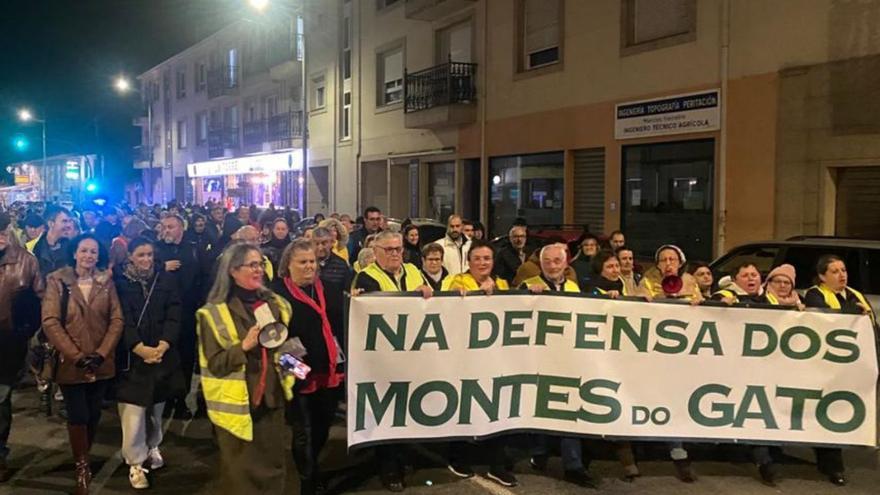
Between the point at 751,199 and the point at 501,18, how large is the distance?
28.9 ft

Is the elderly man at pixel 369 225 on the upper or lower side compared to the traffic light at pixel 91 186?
lower

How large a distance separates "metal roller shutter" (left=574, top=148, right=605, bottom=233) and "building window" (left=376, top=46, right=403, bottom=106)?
8.40 m

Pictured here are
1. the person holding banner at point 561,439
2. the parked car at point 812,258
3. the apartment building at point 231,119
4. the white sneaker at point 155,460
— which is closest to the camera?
the person holding banner at point 561,439

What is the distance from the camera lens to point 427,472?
569cm

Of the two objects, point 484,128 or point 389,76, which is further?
point 389,76

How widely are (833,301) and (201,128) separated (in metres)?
42.8

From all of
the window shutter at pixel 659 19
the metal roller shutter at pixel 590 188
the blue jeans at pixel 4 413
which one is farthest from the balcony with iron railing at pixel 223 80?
the blue jeans at pixel 4 413

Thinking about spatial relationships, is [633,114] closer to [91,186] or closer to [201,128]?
[91,186]

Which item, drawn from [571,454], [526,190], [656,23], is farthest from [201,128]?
[571,454]

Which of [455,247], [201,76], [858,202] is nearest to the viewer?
[455,247]

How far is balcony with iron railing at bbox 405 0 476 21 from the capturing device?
2081 cm

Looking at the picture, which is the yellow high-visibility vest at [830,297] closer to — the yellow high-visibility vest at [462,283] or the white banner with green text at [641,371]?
the white banner with green text at [641,371]

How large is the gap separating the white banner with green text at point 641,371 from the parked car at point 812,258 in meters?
1.70

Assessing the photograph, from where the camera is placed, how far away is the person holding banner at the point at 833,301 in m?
5.49
